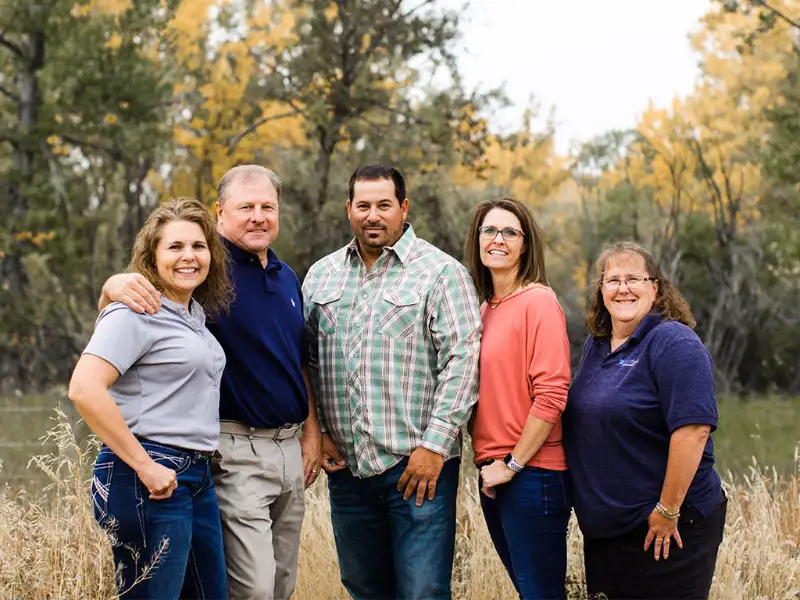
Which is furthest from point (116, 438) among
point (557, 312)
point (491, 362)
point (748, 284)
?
point (748, 284)

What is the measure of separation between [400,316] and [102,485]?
4.20 ft

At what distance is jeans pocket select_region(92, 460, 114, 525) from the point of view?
9.99 feet

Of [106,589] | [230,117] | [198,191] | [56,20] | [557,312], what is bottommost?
[106,589]

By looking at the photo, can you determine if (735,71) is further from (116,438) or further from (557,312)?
(116,438)

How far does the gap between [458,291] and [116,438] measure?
1415mm

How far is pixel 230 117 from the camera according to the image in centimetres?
1440

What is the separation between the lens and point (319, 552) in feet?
16.6

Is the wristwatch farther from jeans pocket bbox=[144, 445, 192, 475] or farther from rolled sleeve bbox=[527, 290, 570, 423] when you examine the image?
jeans pocket bbox=[144, 445, 192, 475]

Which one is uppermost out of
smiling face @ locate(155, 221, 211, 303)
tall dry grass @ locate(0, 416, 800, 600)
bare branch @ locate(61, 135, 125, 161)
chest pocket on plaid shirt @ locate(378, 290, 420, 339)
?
bare branch @ locate(61, 135, 125, 161)

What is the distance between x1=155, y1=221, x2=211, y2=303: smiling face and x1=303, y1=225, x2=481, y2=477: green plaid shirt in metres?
0.75

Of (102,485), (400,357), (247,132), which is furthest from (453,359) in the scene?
(247,132)

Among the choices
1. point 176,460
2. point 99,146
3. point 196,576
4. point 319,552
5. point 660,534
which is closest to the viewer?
point 176,460

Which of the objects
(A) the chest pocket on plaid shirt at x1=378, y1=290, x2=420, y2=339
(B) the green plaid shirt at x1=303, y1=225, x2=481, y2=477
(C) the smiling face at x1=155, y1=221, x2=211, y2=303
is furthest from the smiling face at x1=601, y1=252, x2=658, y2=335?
(C) the smiling face at x1=155, y1=221, x2=211, y2=303

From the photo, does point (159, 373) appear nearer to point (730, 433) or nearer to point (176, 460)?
point (176, 460)
